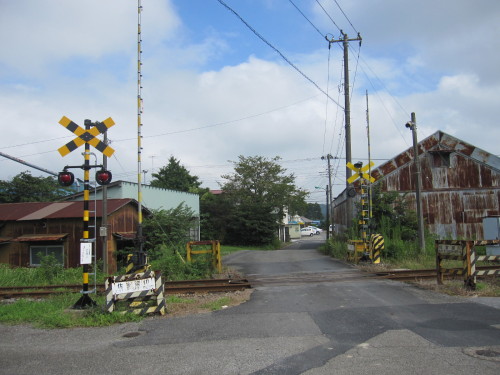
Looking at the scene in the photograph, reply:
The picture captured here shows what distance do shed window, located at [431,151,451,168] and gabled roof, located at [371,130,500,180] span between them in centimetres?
20

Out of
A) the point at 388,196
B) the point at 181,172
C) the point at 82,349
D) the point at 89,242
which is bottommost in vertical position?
the point at 82,349

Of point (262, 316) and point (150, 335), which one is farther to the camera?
point (262, 316)

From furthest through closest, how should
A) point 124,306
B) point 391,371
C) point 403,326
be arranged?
point 124,306 < point 403,326 < point 391,371

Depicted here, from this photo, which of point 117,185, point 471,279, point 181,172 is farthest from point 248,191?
point 471,279

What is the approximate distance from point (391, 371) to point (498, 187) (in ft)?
75.8

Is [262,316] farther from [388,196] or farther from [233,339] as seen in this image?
[388,196]

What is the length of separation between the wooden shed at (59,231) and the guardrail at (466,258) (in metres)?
12.7

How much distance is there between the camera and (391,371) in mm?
4957

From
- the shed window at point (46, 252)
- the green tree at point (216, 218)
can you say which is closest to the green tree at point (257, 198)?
the green tree at point (216, 218)

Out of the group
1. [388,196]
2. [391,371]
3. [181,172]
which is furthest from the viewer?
[181,172]

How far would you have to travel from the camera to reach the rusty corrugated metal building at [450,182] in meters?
24.1

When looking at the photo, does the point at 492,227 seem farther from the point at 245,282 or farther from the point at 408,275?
the point at 245,282

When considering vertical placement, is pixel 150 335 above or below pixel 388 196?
below

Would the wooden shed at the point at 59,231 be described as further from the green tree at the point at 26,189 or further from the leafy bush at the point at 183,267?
the green tree at the point at 26,189
